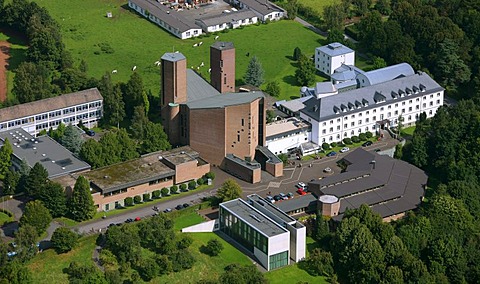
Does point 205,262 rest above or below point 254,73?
below

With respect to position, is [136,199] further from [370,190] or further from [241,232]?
[370,190]

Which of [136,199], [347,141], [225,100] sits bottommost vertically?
[347,141]

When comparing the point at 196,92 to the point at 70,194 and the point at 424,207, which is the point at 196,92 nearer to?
the point at 70,194

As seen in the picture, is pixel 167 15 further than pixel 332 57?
Yes

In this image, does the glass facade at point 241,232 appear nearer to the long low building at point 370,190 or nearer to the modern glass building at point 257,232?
the modern glass building at point 257,232

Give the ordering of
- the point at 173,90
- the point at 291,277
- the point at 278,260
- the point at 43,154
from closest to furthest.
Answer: the point at 291,277 → the point at 278,260 → the point at 43,154 → the point at 173,90

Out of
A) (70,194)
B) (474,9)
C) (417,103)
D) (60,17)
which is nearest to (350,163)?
(417,103)

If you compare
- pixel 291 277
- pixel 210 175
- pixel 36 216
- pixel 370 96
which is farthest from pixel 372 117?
pixel 36 216
